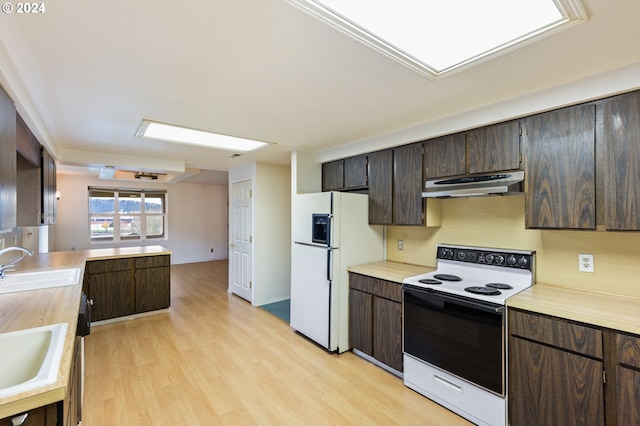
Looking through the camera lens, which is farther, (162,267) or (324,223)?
(162,267)

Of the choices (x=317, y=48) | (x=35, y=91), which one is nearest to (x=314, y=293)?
(x=317, y=48)

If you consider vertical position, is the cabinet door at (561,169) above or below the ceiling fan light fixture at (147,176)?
below

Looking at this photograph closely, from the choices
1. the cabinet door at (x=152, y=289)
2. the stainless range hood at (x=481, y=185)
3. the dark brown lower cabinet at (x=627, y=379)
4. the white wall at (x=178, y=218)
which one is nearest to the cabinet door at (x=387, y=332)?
the stainless range hood at (x=481, y=185)

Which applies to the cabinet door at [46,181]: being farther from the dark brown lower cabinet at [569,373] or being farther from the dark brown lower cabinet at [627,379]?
the dark brown lower cabinet at [627,379]

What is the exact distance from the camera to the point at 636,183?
1.70 metres

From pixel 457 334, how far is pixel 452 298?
0.26 meters

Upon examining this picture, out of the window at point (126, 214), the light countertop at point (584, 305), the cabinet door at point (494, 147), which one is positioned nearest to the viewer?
the light countertop at point (584, 305)

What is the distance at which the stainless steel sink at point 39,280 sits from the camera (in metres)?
2.23

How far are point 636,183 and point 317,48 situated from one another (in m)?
1.95

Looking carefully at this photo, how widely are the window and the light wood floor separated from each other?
4.47 meters

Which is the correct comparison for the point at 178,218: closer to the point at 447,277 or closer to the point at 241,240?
the point at 241,240

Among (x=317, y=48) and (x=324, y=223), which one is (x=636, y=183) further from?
(x=324, y=223)

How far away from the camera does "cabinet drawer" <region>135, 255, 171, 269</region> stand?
156 inches

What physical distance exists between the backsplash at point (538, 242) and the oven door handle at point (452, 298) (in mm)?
685
